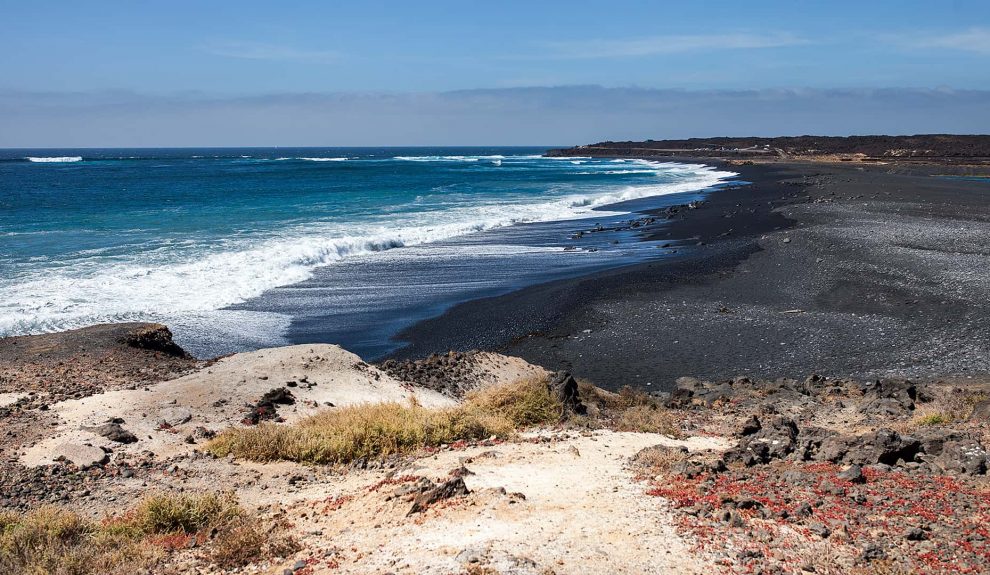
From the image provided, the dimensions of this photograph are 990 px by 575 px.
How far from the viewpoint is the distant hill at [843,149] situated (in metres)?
91.7

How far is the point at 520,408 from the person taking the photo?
10266mm

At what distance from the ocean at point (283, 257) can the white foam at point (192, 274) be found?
0.21 ft

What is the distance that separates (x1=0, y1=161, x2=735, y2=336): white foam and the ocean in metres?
0.06

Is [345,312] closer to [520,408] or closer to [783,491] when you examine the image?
[520,408]

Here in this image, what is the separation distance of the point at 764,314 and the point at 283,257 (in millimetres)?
15413

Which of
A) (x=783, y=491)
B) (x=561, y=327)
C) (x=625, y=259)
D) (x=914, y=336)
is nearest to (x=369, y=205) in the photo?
(x=625, y=259)

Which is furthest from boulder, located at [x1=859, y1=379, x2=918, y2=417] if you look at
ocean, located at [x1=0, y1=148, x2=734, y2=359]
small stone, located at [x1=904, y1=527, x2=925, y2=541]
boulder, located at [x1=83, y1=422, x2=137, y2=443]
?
boulder, located at [x1=83, y1=422, x2=137, y2=443]

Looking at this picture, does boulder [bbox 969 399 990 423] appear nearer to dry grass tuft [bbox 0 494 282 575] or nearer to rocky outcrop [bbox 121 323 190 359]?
dry grass tuft [bbox 0 494 282 575]

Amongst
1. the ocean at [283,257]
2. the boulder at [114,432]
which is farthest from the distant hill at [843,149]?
the boulder at [114,432]

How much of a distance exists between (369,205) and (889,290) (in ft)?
109

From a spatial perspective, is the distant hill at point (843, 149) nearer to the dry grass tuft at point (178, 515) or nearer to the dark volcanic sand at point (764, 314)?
the dark volcanic sand at point (764, 314)

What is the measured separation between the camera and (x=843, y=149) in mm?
112188

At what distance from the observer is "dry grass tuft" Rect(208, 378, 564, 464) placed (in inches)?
343

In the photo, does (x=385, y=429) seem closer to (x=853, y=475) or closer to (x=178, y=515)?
(x=178, y=515)
